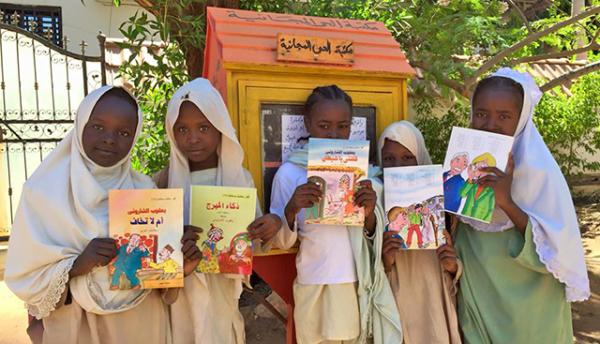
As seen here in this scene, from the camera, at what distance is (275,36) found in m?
2.44

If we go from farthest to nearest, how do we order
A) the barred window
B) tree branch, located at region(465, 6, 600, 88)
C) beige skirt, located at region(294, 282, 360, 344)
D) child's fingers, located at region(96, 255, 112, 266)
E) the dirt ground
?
the barred window < the dirt ground < tree branch, located at region(465, 6, 600, 88) < beige skirt, located at region(294, 282, 360, 344) < child's fingers, located at region(96, 255, 112, 266)

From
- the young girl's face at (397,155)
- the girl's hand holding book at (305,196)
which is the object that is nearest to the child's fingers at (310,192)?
the girl's hand holding book at (305,196)

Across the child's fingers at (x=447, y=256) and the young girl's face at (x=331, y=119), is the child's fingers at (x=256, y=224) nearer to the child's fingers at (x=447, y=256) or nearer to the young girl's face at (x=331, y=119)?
the young girl's face at (x=331, y=119)

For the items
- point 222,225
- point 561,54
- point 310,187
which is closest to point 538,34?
point 561,54

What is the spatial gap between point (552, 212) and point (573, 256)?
0.67 ft

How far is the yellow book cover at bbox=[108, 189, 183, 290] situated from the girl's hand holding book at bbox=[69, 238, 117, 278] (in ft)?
0.10

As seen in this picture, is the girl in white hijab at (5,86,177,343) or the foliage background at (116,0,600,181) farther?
the foliage background at (116,0,600,181)

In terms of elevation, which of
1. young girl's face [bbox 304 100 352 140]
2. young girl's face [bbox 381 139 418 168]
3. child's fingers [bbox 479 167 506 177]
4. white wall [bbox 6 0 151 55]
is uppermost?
white wall [bbox 6 0 151 55]

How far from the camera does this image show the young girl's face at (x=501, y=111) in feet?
7.05

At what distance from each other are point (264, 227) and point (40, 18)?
8734mm

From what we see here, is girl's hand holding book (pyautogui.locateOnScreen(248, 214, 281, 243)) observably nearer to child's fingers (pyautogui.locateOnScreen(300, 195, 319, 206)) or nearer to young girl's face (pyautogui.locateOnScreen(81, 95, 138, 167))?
child's fingers (pyautogui.locateOnScreen(300, 195, 319, 206))

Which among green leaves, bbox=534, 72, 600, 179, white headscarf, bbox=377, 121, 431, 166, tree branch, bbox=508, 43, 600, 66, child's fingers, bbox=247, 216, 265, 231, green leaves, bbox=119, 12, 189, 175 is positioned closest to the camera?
child's fingers, bbox=247, 216, 265, 231

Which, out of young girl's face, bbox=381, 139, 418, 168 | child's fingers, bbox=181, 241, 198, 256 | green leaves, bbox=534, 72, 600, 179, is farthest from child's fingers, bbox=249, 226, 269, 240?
green leaves, bbox=534, 72, 600, 179

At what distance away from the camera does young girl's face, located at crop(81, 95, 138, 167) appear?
6.30ft
